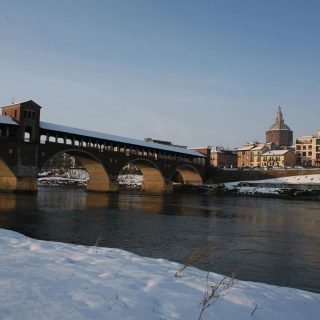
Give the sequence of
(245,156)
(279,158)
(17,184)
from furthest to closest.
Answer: (245,156) → (279,158) → (17,184)

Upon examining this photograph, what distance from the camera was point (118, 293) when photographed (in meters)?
5.04

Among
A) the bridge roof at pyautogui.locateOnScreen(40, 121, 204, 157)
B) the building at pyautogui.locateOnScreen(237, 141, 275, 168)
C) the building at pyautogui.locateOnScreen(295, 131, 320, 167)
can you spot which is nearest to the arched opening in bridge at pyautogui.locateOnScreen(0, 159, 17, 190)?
the bridge roof at pyautogui.locateOnScreen(40, 121, 204, 157)

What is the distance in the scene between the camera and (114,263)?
7168 millimetres

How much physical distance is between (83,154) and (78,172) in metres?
60.9

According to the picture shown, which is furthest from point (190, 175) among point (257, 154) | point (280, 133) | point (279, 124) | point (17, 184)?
point (279, 124)

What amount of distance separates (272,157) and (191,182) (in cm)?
3776

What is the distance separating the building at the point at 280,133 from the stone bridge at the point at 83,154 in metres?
76.2

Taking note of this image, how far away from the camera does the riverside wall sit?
79562 millimetres

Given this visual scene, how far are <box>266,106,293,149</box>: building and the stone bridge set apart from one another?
250 ft

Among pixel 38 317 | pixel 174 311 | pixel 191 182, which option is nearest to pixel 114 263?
pixel 174 311

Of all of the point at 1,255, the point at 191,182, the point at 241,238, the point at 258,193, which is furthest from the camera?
the point at 191,182

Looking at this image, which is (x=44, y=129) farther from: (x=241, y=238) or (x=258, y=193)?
(x=241, y=238)

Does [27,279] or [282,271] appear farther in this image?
[282,271]

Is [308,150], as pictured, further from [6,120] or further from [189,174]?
[6,120]
